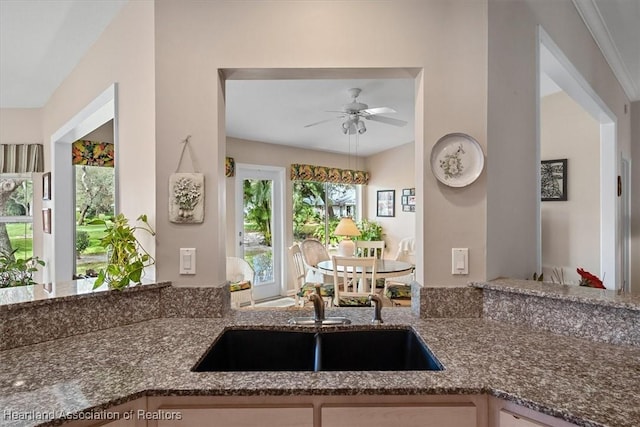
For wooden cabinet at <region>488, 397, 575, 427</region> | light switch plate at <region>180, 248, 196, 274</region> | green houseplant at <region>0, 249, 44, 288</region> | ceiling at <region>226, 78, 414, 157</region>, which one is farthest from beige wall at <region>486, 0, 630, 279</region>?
green houseplant at <region>0, 249, 44, 288</region>

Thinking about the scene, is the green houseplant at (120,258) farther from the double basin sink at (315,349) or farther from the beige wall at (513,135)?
the beige wall at (513,135)

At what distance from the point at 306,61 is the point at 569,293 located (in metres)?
1.40

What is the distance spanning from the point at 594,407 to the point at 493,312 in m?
0.67

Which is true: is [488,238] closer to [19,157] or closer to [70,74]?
[70,74]

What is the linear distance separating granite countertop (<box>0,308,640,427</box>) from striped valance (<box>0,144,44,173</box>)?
3.21 meters

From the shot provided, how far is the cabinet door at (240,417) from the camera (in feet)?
3.10

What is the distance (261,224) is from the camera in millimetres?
5340

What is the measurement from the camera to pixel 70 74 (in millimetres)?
2666

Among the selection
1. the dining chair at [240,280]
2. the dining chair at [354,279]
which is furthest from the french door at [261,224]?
the dining chair at [354,279]

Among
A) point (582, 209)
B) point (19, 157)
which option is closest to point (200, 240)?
point (19, 157)

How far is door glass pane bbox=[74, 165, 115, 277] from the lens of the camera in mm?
3625

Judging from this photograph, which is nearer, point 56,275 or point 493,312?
point 493,312

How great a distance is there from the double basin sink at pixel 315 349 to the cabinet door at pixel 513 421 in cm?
47

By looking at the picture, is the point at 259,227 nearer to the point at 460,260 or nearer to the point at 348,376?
the point at 460,260
